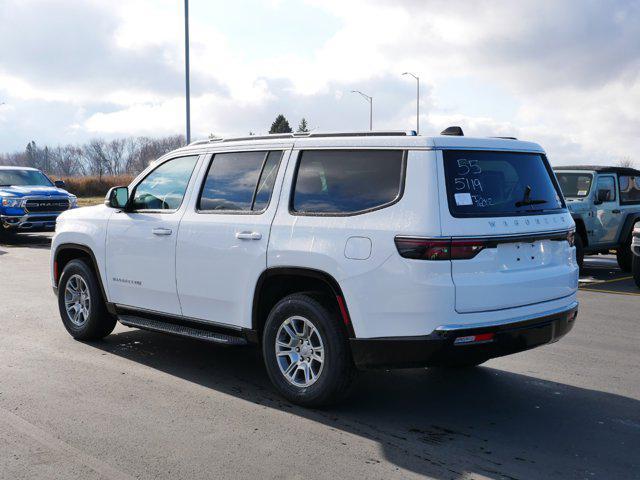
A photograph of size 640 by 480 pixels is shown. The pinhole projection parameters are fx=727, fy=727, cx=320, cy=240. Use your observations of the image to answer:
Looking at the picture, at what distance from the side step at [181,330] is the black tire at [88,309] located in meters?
0.46

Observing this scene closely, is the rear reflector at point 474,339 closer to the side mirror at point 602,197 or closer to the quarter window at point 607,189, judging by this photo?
the side mirror at point 602,197

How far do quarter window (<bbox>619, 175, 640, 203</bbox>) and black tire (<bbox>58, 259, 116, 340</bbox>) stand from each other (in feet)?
33.8

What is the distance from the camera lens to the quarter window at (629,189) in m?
13.8

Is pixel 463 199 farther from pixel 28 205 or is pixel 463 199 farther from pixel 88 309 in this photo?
pixel 28 205

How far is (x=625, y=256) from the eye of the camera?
13570mm

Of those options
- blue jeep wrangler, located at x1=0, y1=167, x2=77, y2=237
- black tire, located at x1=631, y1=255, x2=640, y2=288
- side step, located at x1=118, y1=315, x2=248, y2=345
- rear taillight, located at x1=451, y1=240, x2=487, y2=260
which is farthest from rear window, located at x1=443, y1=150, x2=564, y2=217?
blue jeep wrangler, located at x1=0, y1=167, x2=77, y2=237

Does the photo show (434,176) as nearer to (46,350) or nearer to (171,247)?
(171,247)

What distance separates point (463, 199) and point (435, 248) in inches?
16.5

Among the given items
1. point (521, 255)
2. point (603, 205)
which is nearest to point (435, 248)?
point (521, 255)

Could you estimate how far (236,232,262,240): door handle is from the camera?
5305mm

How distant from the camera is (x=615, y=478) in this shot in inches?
156

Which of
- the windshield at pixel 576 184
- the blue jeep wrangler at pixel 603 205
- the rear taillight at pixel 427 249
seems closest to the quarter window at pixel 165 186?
the rear taillight at pixel 427 249

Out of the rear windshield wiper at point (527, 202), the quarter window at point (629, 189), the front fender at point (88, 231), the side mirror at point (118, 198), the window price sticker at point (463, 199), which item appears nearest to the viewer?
the window price sticker at point (463, 199)

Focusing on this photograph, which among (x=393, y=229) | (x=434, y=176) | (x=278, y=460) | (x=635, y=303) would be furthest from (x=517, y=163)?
(x=635, y=303)
